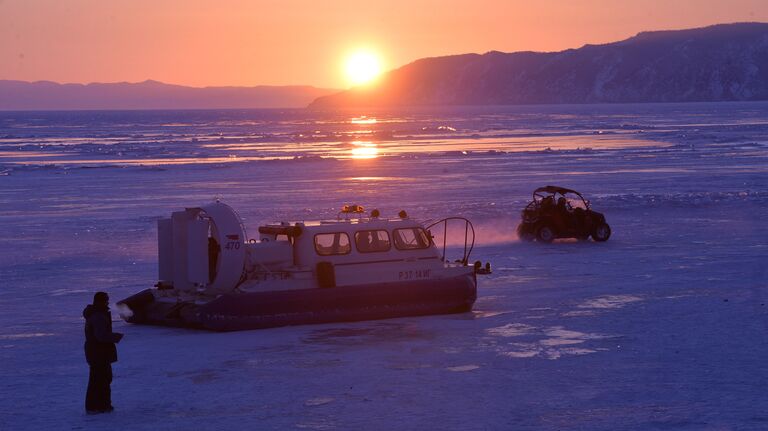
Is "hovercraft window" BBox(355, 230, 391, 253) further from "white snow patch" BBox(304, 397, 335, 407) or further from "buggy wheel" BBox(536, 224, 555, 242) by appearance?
"buggy wheel" BBox(536, 224, 555, 242)

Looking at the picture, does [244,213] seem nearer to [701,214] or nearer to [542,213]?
[542,213]

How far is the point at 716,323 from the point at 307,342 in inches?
234

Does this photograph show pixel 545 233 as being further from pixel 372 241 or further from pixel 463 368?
pixel 463 368

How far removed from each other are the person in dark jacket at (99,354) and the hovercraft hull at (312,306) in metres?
4.28

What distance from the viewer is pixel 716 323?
17.3 m

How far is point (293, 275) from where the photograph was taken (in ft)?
57.9

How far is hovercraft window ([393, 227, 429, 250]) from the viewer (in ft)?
61.1

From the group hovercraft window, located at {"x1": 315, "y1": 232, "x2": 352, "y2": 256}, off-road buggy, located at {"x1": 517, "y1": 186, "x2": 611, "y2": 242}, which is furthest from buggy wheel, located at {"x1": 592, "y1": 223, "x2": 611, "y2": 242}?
hovercraft window, located at {"x1": 315, "y1": 232, "x2": 352, "y2": 256}

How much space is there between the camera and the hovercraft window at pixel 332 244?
18.0 meters

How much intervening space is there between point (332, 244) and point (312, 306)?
1082 millimetres

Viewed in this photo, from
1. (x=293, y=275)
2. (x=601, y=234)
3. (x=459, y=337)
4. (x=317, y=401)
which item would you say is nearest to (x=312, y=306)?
(x=293, y=275)

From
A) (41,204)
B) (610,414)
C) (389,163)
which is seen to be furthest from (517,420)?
(389,163)

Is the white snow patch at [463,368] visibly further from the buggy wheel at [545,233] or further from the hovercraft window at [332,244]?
the buggy wheel at [545,233]

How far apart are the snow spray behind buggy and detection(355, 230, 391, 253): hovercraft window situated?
16 mm
